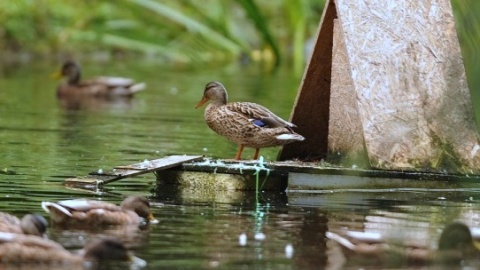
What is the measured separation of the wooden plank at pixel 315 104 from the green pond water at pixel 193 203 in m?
1.44

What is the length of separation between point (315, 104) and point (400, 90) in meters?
1.32

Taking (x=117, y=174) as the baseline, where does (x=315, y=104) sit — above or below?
above

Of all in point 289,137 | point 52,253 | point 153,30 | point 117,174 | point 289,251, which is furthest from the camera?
point 153,30

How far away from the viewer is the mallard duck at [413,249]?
835cm

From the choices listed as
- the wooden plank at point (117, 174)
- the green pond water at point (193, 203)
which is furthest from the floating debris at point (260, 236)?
the wooden plank at point (117, 174)

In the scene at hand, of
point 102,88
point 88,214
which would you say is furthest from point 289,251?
point 102,88

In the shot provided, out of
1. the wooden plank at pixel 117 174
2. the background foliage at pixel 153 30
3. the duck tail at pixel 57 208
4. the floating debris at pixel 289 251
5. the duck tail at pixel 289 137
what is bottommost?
the floating debris at pixel 289 251

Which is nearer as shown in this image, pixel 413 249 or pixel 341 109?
pixel 413 249

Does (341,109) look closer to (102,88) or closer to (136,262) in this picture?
(136,262)

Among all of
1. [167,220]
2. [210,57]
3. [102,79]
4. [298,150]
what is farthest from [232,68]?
[167,220]

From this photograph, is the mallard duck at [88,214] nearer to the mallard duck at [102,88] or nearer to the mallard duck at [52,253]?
the mallard duck at [52,253]

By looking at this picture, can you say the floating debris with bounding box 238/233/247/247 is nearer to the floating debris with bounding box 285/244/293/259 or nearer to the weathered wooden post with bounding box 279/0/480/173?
the floating debris with bounding box 285/244/293/259

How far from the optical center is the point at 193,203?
11.1m

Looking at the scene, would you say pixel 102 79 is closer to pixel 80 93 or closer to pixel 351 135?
pixel 80 93
